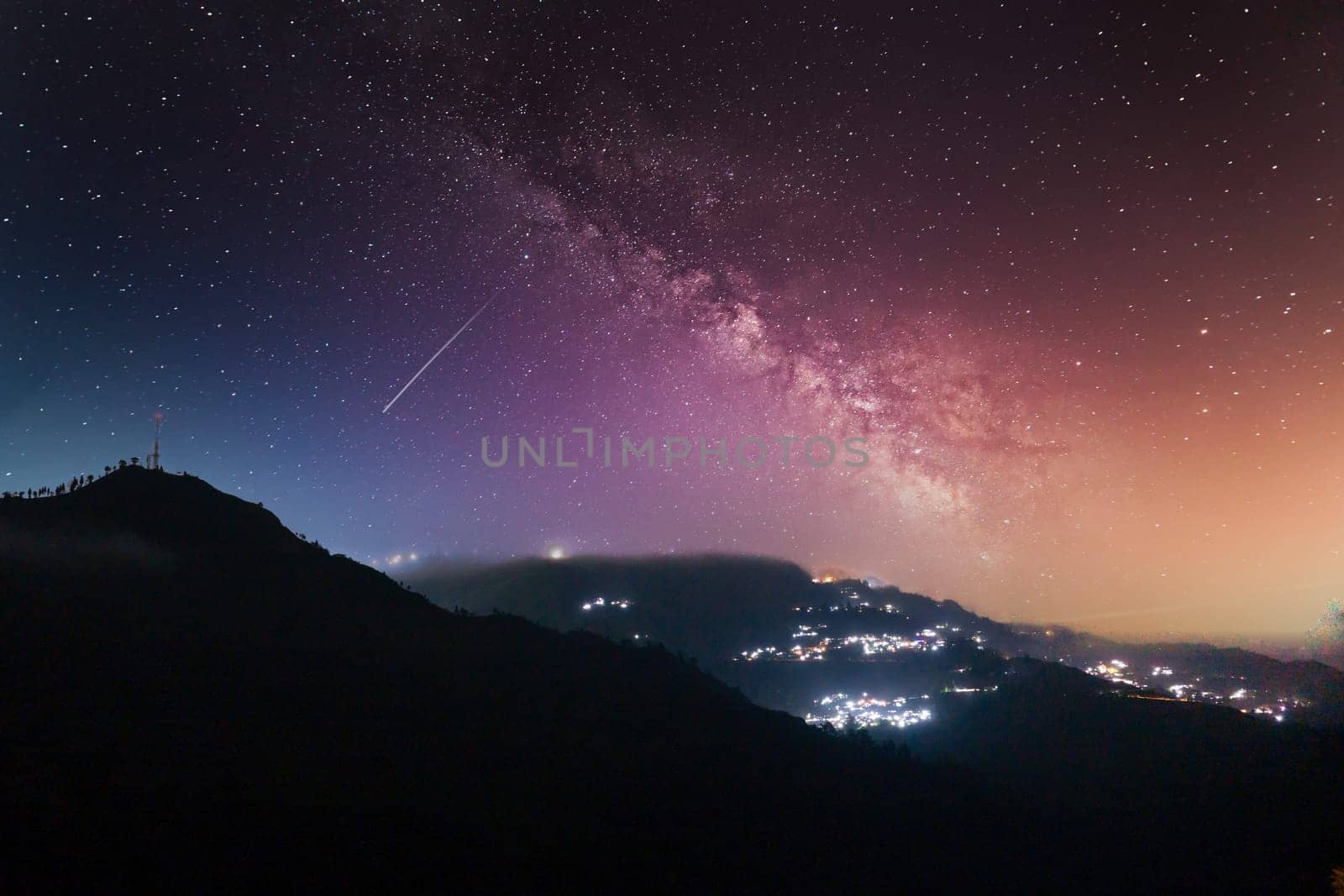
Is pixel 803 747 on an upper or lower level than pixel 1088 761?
upper

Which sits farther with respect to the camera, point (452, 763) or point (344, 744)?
point (452, 763)

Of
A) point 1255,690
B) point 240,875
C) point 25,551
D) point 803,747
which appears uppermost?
point 25,551

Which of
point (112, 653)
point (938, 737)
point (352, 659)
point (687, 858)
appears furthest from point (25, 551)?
point (938, 737)

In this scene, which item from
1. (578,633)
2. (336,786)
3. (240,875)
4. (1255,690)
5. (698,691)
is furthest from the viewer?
(1255,690)

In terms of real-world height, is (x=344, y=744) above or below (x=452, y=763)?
above

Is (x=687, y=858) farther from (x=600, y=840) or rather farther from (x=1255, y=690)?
(x=1255, y=690)

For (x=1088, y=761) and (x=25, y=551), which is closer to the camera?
(x=25, y=551)

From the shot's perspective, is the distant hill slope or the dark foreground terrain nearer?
the distant hill slope

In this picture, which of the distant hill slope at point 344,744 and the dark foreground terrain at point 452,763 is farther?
the dark foreground terrain at point 452,763
